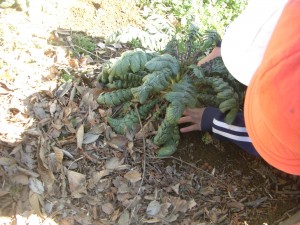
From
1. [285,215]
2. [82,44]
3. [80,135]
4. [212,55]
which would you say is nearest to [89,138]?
[80,135]

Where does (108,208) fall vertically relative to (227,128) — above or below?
below

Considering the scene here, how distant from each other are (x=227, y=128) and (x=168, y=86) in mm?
448

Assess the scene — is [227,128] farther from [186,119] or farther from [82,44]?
[82,44]

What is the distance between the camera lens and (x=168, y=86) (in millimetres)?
2648

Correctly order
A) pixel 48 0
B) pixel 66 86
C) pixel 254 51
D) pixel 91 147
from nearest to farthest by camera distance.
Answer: pixel 254 51 → pixel 91 147 → pixel 66 86 → pixel 48 0

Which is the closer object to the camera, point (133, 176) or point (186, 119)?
point (133, 176)

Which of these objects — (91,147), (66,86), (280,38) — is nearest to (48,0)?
(66,86)

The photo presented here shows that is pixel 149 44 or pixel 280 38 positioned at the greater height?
pixel 280 38

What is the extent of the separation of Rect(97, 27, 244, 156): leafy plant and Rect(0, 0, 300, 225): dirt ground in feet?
0.34

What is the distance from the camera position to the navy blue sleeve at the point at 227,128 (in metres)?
2.48

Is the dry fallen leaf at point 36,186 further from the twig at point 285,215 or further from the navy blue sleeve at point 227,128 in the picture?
the twig at point 285,215

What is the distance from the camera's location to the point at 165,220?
7.92 ft

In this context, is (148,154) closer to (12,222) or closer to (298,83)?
(12,222)

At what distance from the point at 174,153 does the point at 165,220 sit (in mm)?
443
